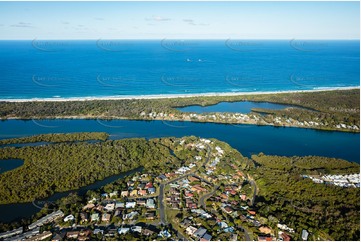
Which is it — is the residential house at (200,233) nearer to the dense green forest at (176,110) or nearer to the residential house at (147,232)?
the residential house at (147,232)

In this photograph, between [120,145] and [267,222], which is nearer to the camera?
[267,222]

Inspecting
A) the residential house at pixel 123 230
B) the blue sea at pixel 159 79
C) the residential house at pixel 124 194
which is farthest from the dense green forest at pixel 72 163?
the blue sea at pixel 159 79

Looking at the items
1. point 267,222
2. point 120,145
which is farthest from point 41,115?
point 267,222

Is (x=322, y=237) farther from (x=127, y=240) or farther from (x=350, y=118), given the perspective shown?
(x=350, y=118)

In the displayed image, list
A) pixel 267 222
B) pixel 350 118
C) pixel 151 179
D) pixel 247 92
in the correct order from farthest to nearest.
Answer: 1. pixel 247 92
2. pixel 350 118
3. pixel 151 179
4. pixel 267 222

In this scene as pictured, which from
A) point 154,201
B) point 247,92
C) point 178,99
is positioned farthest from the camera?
point 247,92

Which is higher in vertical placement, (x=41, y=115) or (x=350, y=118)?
(x=350, y=118)
